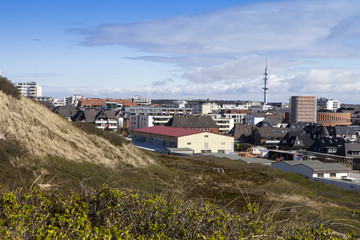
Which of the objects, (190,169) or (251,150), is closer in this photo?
(190,169)

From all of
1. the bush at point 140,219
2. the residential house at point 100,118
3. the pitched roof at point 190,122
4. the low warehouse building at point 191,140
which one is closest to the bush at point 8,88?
the bush at point 140,219

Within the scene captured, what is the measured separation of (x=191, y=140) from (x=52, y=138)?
135 feet

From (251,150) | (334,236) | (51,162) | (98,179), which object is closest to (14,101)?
(51,162)

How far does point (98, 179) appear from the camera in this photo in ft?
67.5

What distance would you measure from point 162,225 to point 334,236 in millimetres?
3386

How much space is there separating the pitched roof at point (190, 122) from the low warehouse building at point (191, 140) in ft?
74.3

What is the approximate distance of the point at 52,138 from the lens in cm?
2650

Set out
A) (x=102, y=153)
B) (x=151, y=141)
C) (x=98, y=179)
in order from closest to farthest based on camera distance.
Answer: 1. (x=98, y=179)
2. (x=102, y=153)
3. (x=151, y=141)

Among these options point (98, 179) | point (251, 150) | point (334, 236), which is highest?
point (334, 236)

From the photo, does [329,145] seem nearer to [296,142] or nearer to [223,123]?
[296,142]

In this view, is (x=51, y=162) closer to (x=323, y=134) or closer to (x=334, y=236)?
(x=334, y=236)

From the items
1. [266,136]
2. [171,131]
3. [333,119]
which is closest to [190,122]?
[266,136]

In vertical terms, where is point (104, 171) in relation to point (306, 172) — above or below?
above

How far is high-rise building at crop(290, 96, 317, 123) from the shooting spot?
16300 cm
